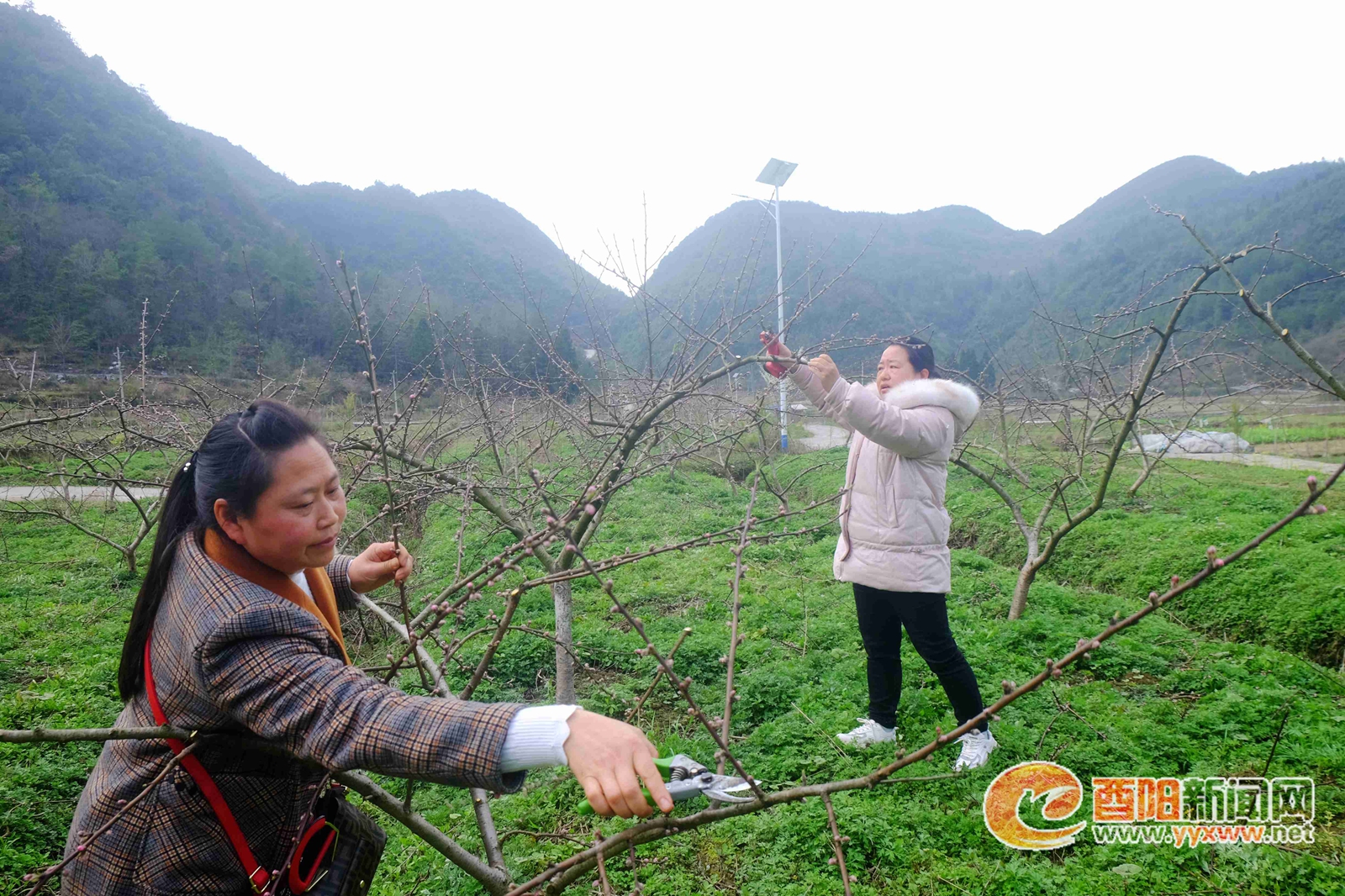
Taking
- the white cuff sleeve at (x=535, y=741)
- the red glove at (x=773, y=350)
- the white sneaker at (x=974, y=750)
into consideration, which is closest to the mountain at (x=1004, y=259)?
the red glove at (x=773, y=350)

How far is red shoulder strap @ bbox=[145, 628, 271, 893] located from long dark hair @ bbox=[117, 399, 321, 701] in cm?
6

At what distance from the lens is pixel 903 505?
282cm

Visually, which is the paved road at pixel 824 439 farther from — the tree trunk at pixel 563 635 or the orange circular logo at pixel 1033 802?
the orange circular logo at pixel 1033 802

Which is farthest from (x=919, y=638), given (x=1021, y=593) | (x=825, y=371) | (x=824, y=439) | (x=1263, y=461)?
(x=824, y=439)

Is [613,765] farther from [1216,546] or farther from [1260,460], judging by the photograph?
[1260,460]

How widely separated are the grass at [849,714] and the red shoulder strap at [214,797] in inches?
69.6

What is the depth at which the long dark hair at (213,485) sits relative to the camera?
1.20 m

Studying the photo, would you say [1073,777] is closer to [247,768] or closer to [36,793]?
[247,768]

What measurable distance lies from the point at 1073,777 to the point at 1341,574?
150 inches

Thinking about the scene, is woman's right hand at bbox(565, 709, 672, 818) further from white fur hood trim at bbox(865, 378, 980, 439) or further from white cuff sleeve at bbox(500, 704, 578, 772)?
white fur hood trim at bbox(865, 378, 980, 439)

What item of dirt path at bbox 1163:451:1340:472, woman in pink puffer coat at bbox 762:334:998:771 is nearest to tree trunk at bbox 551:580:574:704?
woman in pink puffer coat at bbox 762:334:998:771

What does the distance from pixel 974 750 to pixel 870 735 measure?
493mm

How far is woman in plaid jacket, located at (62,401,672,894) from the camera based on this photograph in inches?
37.0

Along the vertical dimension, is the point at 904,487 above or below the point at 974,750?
above
